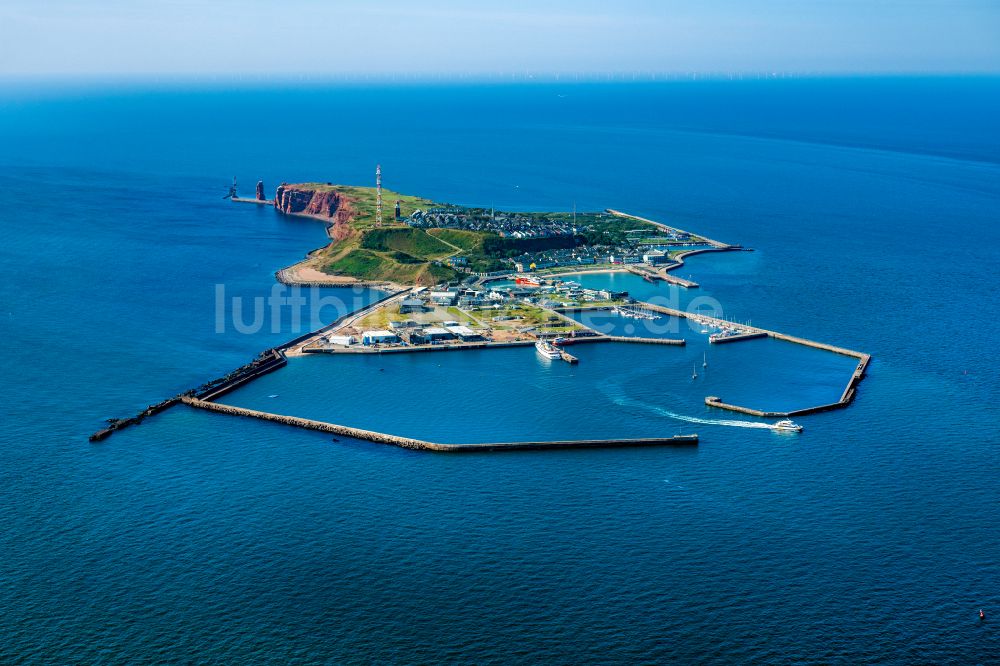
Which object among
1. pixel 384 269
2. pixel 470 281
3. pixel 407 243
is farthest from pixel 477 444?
pixel 407 243

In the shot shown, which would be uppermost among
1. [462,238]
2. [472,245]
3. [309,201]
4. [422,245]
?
[309,201]

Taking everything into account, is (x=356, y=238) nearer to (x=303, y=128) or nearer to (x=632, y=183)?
(x=632, y=183)

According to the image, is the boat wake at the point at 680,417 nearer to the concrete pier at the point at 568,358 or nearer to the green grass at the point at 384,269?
the concrete pier at the point at 568,358

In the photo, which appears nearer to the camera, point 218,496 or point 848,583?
point 848,583

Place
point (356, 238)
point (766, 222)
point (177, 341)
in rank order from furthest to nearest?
point (766, 222) → point (356, 238) → point (177, 341)

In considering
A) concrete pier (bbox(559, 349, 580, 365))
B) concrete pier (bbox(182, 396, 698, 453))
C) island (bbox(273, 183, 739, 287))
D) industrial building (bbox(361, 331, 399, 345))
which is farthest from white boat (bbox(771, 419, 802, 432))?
island (bbox(273, 183, 739, 287))

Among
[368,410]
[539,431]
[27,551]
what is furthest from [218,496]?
[539,431]

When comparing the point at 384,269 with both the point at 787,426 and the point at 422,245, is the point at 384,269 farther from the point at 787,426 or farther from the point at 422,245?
the point at 787,426

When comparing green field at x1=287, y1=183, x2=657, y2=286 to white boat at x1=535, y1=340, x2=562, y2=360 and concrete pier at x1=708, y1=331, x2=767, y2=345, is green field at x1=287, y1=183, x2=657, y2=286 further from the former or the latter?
concrete pier at x1=708, y1=331, x2=767, y2=345
